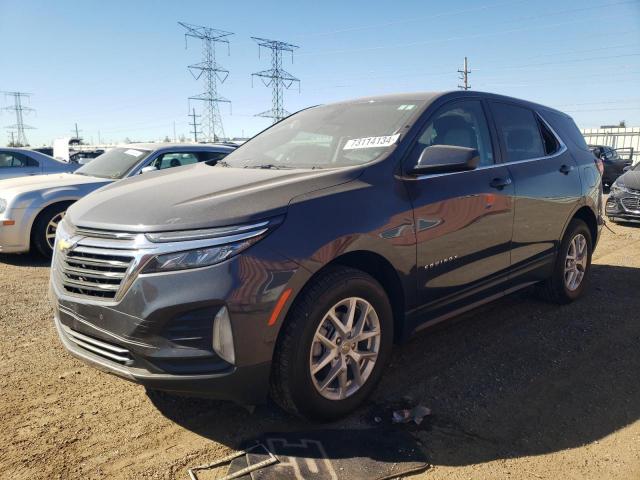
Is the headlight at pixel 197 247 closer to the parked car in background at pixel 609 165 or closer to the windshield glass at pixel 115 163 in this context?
the windshield glass at pixel 115 163

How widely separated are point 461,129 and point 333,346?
1.94m

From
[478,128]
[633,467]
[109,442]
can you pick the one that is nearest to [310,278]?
[109,442]

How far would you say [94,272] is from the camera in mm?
2490

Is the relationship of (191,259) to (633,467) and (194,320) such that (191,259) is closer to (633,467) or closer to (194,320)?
(194,320)

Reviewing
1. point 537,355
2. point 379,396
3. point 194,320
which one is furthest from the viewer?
point 537,355

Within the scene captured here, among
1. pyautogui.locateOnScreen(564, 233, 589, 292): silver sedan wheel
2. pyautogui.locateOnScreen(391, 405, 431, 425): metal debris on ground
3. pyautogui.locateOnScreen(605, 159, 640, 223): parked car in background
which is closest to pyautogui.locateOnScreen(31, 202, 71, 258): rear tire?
pyautogui.locateOnScreen(391, 405, 431, 425): metal debris on ground

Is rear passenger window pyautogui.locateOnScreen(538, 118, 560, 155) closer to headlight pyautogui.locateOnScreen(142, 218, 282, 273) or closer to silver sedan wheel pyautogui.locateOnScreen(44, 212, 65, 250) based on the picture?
headlight pyautogui.locateOnScreen(142, 218, 282, 273)

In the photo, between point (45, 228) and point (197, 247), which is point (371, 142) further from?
point (45, 228)

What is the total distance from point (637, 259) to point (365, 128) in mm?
5093

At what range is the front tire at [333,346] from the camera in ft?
8.20

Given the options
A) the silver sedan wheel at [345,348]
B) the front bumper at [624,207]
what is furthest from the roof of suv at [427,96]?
the front bumper at [624,207]

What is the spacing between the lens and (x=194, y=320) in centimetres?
229

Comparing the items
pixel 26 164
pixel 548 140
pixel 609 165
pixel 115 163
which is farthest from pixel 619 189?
pixel 26 164

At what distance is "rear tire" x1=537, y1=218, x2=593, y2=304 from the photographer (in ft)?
15.2
